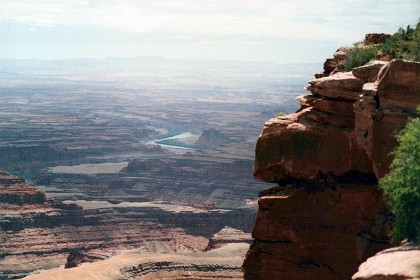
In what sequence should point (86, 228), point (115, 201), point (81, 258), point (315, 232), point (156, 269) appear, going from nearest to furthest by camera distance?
point (315, 232) → point (156, 269) → point (81, 258) → point (86, 228) → point (115, 201)

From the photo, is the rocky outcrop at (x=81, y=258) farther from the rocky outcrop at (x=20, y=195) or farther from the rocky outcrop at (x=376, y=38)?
the rocky outcrop at (x=376, y=38)

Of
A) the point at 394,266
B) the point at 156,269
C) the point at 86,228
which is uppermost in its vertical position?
the point at 394,266

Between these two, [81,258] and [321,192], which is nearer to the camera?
[321,192]

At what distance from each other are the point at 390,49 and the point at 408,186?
1006 centimetres

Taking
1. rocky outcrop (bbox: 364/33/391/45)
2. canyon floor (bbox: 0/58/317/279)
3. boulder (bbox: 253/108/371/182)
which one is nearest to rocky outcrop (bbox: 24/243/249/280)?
canyon floor (bbox: 0/58/317/279)

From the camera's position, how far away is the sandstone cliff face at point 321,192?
23.8 meters

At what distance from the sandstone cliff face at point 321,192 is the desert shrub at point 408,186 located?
3732 mm

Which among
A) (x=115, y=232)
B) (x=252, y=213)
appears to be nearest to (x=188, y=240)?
(x=115, y=232)

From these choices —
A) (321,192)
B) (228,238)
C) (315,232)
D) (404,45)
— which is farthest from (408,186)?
(228,238)

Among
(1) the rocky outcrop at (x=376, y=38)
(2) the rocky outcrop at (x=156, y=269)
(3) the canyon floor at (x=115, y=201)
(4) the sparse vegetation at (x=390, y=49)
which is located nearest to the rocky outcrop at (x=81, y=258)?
(3) the canyon floor at (x=115, y=201)

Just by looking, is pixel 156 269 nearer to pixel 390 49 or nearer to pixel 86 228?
pixel 390 49

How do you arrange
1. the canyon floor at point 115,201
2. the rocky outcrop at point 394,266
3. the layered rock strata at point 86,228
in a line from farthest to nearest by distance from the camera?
the layered rock strata at point 86,228 → the canyon floor at point 115,201 → the rocky outcrop at point 394,266

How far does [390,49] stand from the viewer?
89.2ft

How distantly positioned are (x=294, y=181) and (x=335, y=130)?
2447mm
